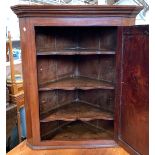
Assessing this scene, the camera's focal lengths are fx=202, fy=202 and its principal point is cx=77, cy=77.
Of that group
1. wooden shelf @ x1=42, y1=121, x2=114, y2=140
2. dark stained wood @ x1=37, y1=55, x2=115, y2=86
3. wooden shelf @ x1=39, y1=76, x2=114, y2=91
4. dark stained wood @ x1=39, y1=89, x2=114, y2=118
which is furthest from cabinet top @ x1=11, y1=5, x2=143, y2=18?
wooden shelf @ x1=42, y1=121, x2=114, y2=140

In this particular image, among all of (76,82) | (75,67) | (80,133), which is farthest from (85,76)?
(80,133)

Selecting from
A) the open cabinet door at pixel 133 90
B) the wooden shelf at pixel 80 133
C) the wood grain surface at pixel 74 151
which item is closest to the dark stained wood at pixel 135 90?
the open cabinet door at pixel 133 90

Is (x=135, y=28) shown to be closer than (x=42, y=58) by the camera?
Yes

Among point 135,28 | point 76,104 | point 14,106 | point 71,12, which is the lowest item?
point 14,106

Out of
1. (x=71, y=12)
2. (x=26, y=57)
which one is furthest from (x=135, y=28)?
(x=26, y=57)

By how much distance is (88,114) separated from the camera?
73.7 inches

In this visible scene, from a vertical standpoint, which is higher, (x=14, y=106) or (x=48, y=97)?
(x=48, y=97)

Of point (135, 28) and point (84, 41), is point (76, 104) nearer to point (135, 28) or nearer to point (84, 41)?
point (84, 41)

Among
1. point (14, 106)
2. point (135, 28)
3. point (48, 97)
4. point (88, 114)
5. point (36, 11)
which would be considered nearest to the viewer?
point (135, 28)

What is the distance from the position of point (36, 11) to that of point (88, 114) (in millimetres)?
998

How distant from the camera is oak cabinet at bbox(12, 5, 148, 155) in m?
1.47

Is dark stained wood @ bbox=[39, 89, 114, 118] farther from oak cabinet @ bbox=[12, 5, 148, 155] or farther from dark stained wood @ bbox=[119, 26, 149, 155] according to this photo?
dark stained wood @ bbox=[119, 26, 149, 155]

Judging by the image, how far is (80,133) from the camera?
78.5 inches

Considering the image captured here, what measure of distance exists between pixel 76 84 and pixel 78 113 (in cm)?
27
